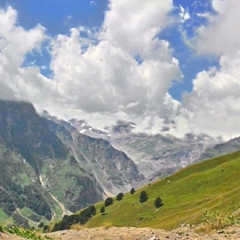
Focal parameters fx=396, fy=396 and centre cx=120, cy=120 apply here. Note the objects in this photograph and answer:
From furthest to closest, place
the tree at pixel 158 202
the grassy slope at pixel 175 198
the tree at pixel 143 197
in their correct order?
the tree at pixel 143 197 → the tree at pixel 158 202 → the grassy slope at pixel 175 198

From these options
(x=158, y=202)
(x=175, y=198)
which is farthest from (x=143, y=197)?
(x=175, y=198)

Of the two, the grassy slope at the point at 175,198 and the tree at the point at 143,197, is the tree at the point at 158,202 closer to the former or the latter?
the grassy slope at the point at 175,198

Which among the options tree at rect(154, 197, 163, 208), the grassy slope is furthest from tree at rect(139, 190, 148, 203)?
tree at rect(154, 197, 163, 208)

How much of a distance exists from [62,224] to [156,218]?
251ft

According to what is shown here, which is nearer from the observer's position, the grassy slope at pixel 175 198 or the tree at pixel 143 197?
the grassy slope at pixel 175 198

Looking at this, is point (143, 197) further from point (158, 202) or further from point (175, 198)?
point (175, 198)

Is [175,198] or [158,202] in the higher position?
[158,202]

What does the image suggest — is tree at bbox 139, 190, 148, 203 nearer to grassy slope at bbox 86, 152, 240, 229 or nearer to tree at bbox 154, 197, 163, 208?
grassy slope at bbox 86, 152, 240, 229

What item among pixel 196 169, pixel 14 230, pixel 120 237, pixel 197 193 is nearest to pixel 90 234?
pixel 120 237

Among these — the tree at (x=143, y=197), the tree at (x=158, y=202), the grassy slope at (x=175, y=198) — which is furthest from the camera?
the tree at (x=143, y=197)

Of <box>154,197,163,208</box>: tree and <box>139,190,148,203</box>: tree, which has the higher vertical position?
<box>139,190,148,203</box>: tree

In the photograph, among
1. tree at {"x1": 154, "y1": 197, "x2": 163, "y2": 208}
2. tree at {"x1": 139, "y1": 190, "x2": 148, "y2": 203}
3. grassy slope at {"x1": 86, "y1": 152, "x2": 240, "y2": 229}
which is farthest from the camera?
tree at {"x1": 139, "y1": 190, "x2": 148, "y2": 203}

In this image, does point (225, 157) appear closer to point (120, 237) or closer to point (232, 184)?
point (232, 184)

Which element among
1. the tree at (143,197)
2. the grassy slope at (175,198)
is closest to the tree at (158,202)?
the grassy slope at (175,198)
